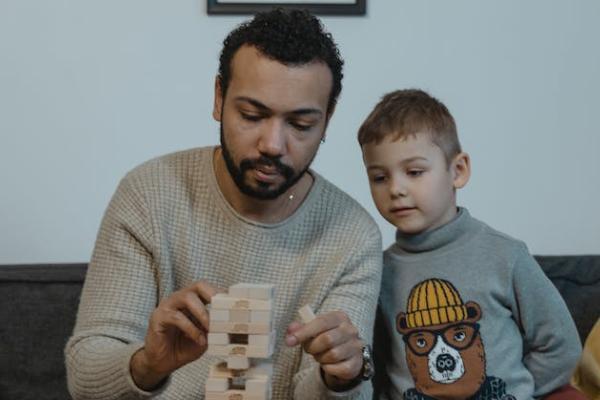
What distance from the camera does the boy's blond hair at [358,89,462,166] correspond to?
1.57 meters

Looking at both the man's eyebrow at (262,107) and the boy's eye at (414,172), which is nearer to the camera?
the man's eyebrow at (262,107)

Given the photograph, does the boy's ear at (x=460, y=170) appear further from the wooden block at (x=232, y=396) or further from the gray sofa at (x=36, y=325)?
the gray sofa at (x=36, y=325)

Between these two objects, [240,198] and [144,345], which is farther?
[240,198]

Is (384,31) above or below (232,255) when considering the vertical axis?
above

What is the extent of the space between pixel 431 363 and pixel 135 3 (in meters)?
1.05

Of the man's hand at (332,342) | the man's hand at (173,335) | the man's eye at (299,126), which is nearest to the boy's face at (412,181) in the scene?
the man's eye at (299,126)

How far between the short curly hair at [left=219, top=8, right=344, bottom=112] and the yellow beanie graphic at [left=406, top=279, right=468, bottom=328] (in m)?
0.36

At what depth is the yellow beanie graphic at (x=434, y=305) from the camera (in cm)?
155

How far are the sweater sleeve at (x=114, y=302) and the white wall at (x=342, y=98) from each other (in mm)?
553

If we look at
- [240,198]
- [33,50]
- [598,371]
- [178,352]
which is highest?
[33,50]

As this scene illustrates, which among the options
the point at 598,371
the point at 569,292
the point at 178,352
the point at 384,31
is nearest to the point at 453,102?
the point at 384,31

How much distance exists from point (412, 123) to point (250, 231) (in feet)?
1.14

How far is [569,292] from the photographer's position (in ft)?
6.61

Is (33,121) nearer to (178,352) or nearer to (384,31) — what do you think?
(384,31)
